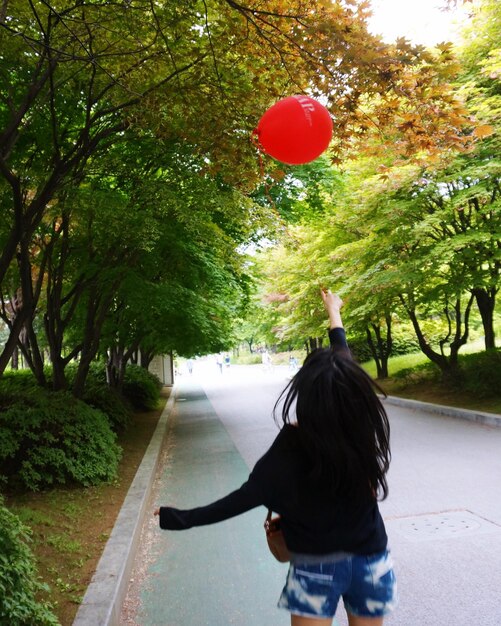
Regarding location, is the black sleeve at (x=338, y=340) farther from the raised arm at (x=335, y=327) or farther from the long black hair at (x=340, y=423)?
the long black hair at (x=340, y=423)

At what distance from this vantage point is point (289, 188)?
9.81m

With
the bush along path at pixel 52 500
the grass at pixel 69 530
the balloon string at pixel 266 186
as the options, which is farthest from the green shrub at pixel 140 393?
the grass at pixel 69 530

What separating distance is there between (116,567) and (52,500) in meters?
2.30

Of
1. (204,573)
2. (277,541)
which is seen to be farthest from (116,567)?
(277,541)

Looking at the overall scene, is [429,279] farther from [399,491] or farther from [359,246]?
[399,491]

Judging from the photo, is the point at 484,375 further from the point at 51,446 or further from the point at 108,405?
the point at 51,446

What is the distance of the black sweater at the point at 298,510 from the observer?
178 centimetres

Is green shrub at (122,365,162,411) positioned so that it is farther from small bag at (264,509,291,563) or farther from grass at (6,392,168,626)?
small bag at (264,509,291,563)

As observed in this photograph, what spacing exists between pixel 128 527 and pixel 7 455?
2.24 metres

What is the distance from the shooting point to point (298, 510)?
70.2 inches

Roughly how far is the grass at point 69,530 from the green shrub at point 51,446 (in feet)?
0.63

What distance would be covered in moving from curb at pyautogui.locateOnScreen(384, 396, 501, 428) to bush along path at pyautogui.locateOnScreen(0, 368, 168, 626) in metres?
4.99

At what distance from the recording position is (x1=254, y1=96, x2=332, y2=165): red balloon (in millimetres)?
3611

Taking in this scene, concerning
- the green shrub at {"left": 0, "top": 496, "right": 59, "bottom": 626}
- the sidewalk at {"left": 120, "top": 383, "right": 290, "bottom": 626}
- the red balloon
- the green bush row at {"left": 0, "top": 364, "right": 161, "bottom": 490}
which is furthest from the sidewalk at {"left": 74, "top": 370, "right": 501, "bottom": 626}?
the red balloon
